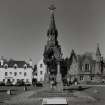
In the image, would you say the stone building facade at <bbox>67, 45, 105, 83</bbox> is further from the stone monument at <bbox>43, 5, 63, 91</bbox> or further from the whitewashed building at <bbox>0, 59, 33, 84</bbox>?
the whitewashed building at <bbox>0, 59, 33, 84</bbox>

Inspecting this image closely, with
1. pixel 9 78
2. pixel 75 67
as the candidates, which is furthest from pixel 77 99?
pixel 75 67

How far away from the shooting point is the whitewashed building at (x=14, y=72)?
1820cm

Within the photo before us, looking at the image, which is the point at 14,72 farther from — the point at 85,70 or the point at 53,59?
the point at 85,70

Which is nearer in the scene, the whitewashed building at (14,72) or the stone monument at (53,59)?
the whitewashed building at (14,72)

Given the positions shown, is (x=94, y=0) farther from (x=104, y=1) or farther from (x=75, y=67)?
(x=75, y=67)

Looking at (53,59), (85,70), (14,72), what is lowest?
(14,72)

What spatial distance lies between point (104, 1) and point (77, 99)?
3.53 metres

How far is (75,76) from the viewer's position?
23.7 m

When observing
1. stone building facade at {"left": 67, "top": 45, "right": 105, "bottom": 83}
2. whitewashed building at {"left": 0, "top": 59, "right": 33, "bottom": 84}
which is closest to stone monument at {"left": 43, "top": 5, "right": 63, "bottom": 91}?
whitewashed building at {"left": 0, "top": 59, "right": 33, "bottom": 84}

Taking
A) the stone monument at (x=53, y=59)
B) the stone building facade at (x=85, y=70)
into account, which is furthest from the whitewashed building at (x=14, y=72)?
the stone building facade at (x=85, y=70)

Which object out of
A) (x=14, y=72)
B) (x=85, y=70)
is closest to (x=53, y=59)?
(x=85, y=70)

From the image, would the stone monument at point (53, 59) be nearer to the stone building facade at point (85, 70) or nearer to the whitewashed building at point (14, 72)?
the whitewashed building at point (14, 72)

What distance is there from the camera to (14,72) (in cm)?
2045

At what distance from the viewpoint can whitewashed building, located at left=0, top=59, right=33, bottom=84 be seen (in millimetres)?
18200
